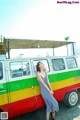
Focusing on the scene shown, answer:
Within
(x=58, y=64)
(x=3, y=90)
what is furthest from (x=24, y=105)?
(x=58, y=64)

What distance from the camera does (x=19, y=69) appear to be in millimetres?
6148

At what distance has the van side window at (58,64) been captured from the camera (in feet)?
23.2

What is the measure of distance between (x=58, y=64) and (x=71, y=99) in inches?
61.9

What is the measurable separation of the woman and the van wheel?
1.39m

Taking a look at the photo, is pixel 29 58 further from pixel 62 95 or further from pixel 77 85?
pixel 77 85

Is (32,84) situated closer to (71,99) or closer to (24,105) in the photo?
(24,105)

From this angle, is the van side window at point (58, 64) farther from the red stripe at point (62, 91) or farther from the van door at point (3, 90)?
the van door at point (3, 90)

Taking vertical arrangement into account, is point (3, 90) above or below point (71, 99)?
above

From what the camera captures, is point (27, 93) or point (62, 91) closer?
point (27, 93)

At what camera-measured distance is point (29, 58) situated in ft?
21.1

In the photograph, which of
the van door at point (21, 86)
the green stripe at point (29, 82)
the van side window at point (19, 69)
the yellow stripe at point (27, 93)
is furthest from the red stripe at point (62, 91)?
the van side window at point (19, 69)

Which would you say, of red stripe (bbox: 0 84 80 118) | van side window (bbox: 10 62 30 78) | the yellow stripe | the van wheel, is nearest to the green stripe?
the yellow stripe

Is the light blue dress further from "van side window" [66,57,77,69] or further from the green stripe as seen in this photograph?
"van side window" [66,57,77,69]

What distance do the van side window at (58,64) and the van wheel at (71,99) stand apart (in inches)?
45.0
